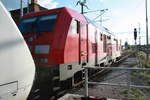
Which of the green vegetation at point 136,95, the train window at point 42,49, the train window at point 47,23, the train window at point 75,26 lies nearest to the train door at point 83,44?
the train window at point 75,26

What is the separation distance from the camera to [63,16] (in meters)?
6.94

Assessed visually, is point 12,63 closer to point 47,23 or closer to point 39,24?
point 47,23

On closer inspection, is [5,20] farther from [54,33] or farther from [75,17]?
[75,17]

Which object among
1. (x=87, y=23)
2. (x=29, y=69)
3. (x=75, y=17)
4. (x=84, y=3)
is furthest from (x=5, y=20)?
(x=84, y=3)

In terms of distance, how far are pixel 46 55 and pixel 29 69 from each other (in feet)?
9.49

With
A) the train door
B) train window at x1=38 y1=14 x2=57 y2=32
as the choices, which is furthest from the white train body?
the train door

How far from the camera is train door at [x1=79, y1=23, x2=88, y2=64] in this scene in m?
8.05

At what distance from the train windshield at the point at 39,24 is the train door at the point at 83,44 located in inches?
59.2

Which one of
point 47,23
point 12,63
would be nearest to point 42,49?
point 47,23

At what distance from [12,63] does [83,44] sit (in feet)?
17.6

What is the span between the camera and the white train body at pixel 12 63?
3047 mm

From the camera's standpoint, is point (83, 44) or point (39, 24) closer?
point (39, 24)

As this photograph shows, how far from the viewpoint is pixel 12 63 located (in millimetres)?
3189

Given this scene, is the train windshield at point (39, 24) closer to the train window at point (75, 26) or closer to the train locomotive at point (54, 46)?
the train locomotive at point (54, 46)
